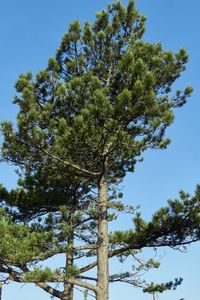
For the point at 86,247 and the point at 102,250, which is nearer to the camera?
the point at 102,250

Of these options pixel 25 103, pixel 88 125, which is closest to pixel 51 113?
pixel 25 103

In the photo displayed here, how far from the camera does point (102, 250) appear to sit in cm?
1258

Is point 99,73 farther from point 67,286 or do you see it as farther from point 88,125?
point 67,286

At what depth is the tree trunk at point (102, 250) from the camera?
39.7 ft

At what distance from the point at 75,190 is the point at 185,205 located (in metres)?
4.99

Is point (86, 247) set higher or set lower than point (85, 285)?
higher

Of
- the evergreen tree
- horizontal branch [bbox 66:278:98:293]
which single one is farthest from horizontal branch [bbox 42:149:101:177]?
horizontal branch [bbox 66:278:98:293]

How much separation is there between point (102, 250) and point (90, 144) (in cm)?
295

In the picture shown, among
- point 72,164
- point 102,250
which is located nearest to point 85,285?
point 102,250

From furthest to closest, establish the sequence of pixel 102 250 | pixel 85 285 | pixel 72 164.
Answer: pixel 72 164, pixel 102 250, pixel 85 285

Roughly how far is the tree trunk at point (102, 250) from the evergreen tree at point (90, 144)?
3cm

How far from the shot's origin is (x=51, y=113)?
45.2ft

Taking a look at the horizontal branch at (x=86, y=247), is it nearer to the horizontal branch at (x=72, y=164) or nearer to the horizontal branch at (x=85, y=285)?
the horizontal branch at (x=85, y=285)

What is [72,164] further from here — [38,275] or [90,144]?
[38,275]
